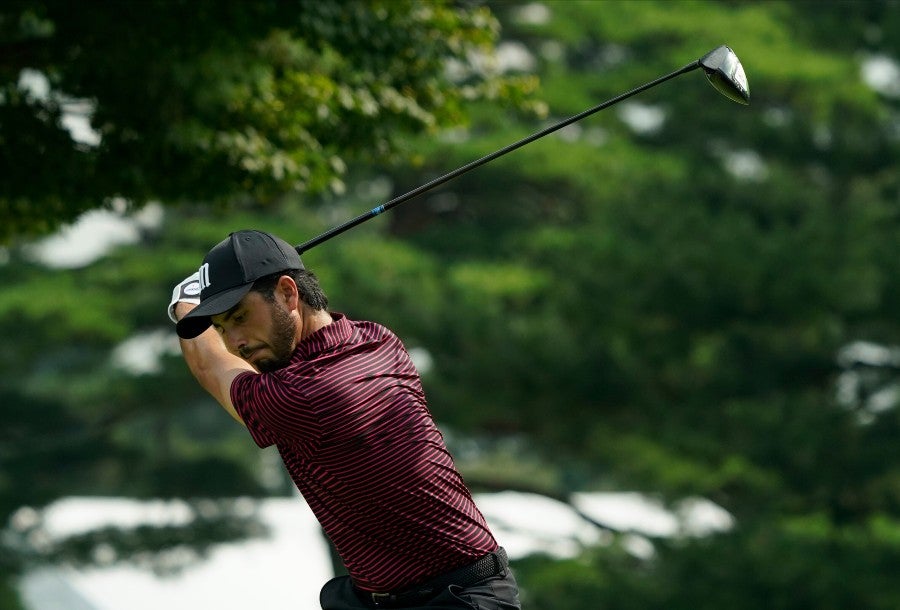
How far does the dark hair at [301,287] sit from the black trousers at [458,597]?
73 cm

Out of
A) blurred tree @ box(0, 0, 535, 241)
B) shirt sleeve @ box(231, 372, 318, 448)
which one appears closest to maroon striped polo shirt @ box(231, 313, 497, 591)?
shirt sleeve @ box(231, 372, 318, 448)

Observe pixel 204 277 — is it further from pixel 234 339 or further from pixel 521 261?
pixel 521 261

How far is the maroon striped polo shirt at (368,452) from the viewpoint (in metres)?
3.67

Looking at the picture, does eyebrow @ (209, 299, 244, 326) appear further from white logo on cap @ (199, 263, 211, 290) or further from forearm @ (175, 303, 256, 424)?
forearm @ (175, 303, 256, 424)

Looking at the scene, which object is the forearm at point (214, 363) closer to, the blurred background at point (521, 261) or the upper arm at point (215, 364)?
the upper arm at point (215, 364)

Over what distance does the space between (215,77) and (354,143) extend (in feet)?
3.87

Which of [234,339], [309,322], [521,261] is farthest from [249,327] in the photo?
[521,261]

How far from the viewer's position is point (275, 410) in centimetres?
368

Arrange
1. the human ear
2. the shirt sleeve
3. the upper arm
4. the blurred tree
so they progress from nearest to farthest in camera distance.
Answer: the shirt sleeve < the human ear < the upper arm < the blurred tree

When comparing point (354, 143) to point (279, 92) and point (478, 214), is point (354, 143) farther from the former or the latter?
point (478, 214)

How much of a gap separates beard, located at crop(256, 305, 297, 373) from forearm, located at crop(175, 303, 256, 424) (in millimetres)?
196

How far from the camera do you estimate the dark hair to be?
372 cm

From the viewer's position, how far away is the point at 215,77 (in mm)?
7438

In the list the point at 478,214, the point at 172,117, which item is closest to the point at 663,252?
the point at 478,214
